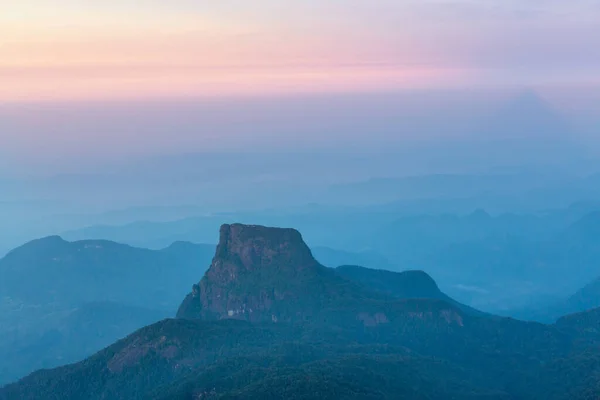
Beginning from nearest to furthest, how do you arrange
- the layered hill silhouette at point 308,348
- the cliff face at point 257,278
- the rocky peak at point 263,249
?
1. the layered hill silhouette at point 308,348
2. the cliff face at point 257,278
3. the rocky peak at point 263,249

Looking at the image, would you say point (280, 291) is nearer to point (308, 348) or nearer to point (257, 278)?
point (257, 278)

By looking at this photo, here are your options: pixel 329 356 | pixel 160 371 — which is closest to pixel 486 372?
pixel 329 356

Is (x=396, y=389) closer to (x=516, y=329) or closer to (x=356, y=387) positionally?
(x=356, y=387)

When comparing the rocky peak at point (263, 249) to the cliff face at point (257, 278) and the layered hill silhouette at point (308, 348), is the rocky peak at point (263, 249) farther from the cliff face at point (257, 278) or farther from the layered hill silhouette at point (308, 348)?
the layered hill silhouette at point (308, 348)

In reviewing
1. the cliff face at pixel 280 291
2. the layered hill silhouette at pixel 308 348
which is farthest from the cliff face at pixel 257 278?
the layered hill silhouette at pixel 308 348

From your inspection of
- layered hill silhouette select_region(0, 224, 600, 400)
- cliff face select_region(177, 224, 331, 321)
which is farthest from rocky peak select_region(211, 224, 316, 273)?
layered hill silhouette select_region(0, 224, 600, 400)

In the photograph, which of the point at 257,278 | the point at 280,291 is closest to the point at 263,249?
the point at 257,278
